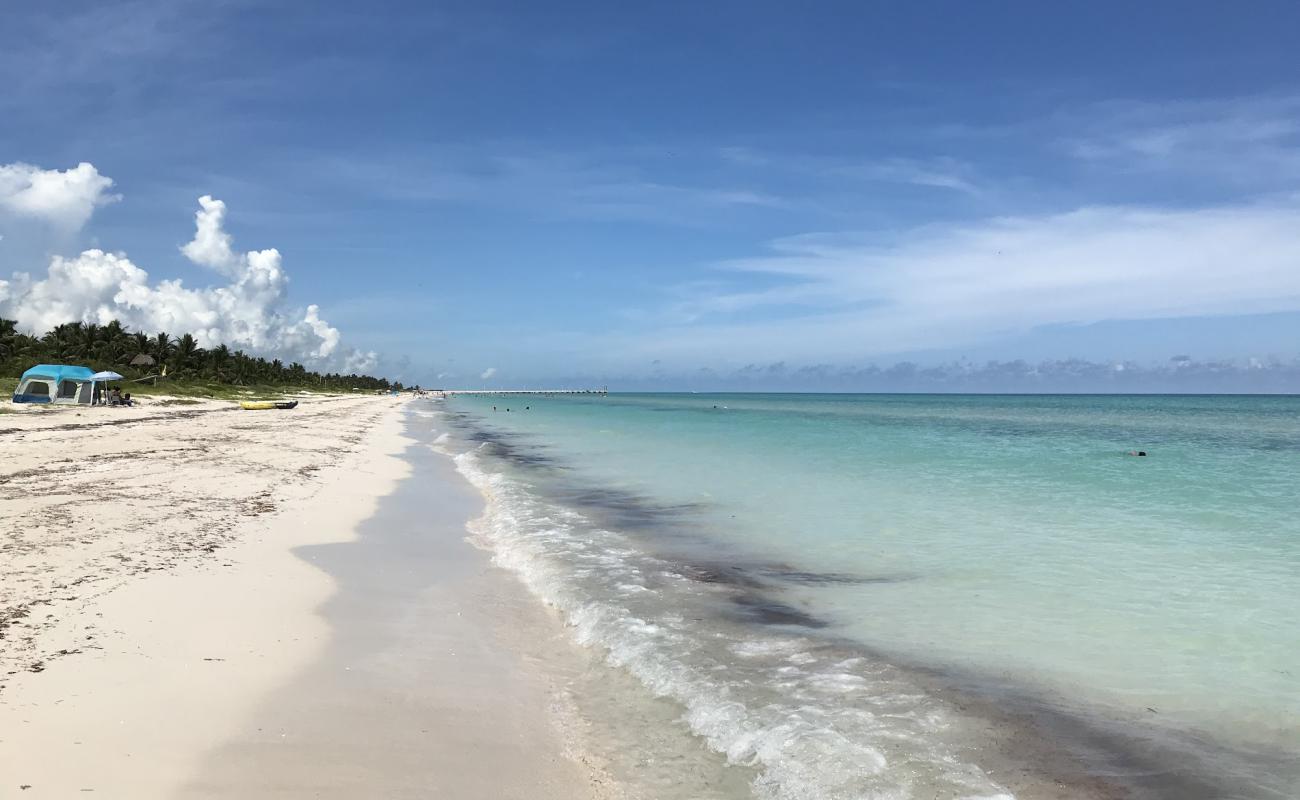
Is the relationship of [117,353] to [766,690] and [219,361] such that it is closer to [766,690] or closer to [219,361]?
[219,361]

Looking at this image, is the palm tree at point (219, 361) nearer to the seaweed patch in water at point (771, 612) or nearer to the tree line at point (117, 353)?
the tree line at point (117, 353)

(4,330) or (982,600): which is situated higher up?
(4,330)

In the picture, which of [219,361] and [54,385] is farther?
[219,361]

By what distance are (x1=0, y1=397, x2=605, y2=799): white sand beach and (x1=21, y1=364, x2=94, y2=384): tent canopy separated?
40.3 metres

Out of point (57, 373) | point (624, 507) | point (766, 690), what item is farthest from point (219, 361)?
point (766, 690)

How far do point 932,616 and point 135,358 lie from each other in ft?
311

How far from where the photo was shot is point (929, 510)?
16.9m

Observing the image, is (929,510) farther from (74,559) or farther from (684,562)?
(74,559)

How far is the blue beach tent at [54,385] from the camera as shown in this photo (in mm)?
44688

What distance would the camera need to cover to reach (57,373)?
1791 inches

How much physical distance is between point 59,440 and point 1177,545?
31.8 meters

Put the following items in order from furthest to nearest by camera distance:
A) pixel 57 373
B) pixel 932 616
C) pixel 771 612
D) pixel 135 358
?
pixel 135 358 → pixel 57 373 → pixel 771 612 → pixel 932 616

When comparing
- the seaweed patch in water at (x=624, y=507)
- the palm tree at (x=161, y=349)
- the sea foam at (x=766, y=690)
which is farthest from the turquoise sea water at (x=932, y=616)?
the palm tree at (x=161, y=349)

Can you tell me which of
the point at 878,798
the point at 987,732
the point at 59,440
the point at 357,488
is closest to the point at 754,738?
the point at 878,798
